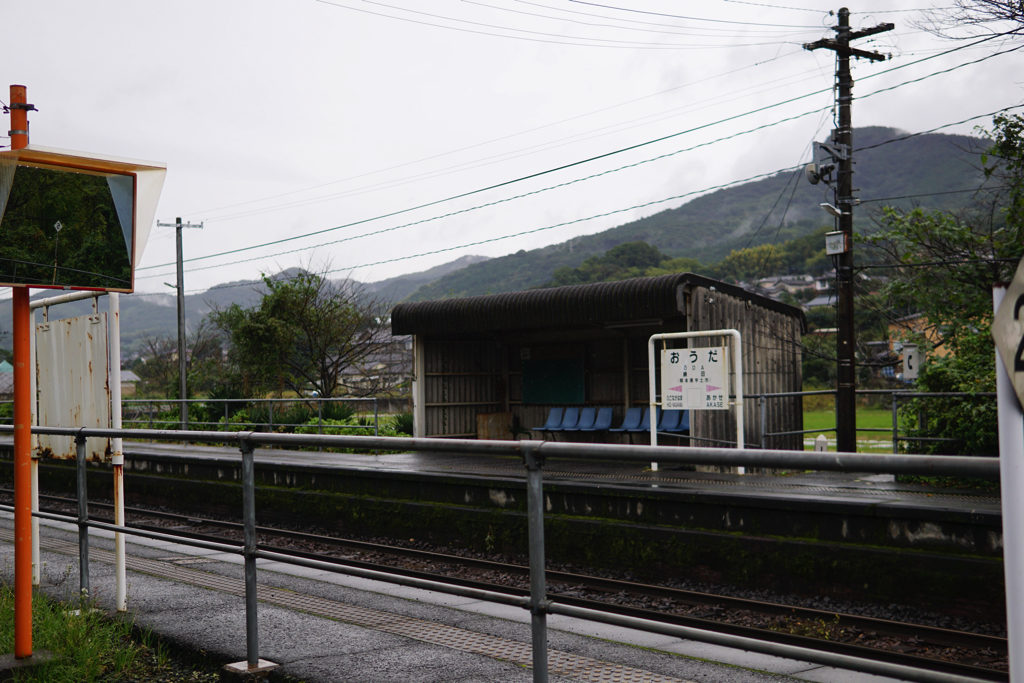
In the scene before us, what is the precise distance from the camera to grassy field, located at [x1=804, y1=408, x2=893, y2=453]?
26.4 meters

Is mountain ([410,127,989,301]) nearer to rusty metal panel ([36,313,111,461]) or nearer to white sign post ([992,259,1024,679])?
rusty metal panel ([36,313,111,461])

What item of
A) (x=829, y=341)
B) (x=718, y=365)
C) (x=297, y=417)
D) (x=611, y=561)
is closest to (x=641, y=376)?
(x=718, y=365)

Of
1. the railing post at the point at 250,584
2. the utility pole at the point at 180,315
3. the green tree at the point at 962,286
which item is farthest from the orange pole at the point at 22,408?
the utility pole at the point at 180,315

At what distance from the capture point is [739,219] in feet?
496

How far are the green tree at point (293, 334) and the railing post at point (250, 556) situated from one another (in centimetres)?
2652

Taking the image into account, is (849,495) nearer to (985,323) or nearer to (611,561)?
(611,561)

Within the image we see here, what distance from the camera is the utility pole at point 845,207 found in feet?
58.1

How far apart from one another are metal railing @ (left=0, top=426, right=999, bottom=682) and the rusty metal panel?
2.61 ft

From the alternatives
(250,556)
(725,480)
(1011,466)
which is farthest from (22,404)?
(725,480)

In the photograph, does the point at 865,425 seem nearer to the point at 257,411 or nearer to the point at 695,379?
the point at 257,411

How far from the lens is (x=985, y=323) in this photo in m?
14.5

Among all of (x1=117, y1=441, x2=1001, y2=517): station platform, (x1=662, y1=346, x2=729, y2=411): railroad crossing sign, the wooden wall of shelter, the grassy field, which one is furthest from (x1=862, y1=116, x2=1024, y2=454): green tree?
the grassy field

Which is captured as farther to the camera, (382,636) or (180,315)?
(180,315)

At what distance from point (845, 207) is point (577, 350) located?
20.5 feet
